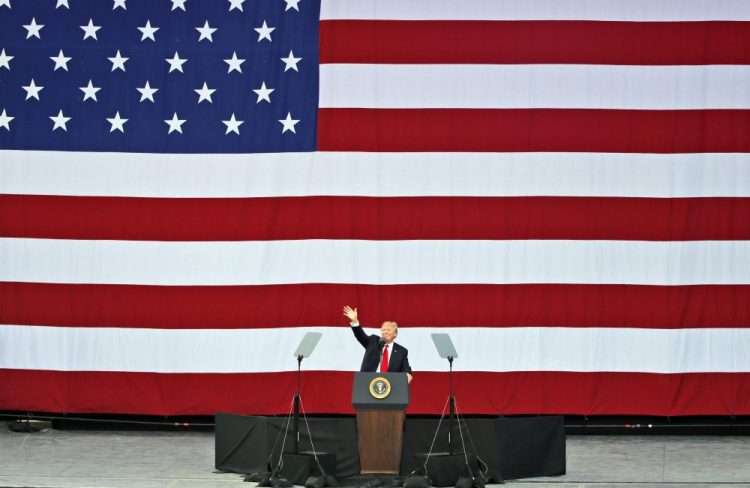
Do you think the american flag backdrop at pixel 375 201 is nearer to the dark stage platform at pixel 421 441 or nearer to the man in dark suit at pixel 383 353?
the man in dark suit at pixel 383 353

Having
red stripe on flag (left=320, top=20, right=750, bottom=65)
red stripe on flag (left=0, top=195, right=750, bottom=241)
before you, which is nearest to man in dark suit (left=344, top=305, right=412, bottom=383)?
red stripe on flag (left=0, top=195, right=750, bottom=241)

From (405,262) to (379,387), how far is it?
259 cm

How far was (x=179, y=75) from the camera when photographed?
40.5 ft

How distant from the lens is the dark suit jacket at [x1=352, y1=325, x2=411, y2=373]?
1050cm

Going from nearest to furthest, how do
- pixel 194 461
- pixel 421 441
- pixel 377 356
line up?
1. pixel 421 441
2. pixel 377 356
3. pixel 194 461

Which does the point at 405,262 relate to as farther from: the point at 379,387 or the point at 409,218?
the point at 379,387

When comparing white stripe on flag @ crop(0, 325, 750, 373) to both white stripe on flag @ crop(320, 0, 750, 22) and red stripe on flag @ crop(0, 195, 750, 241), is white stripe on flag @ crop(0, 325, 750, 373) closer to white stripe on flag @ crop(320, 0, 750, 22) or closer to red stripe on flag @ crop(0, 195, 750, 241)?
red stripe on flag @ crop(0, 195, 750, 241)

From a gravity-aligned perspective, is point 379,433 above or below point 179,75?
below

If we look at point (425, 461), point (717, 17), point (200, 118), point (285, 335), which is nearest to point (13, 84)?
point (200, 118)

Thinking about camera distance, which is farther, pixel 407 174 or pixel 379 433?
pixel 407 174

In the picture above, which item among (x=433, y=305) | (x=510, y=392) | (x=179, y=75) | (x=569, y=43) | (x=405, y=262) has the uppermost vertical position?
(x=569, y=43)


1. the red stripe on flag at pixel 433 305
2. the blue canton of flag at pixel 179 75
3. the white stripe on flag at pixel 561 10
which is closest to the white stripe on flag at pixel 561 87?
the white stripe on flag at pixel 561 10

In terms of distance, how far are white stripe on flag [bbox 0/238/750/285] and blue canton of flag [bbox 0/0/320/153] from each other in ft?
3.54

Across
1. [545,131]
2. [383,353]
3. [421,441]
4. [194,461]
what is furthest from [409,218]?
[194,461]
